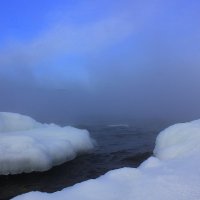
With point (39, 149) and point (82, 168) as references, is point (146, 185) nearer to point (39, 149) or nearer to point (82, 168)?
point (39, 149)

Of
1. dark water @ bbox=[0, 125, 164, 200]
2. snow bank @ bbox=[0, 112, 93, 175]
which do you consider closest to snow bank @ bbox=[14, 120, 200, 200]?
dark water @ bbox=[0, 125, 164, 200]

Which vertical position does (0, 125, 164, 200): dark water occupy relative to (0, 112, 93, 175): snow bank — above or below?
below

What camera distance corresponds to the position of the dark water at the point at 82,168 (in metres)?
10.9

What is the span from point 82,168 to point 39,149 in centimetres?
170

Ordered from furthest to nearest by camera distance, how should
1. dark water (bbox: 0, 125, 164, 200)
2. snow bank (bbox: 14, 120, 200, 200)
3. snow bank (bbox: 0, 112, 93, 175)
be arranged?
snow bank (bbox: 0, 112, 93, 175)
dark water (bbox: 0, 125, 164, 200)
snow bank (bbox: 14, 120, 200, 200)

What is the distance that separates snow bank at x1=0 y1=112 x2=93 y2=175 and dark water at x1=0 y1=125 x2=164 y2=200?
26 cm

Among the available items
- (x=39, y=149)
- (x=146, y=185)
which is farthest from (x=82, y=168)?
(x=146, y=185)

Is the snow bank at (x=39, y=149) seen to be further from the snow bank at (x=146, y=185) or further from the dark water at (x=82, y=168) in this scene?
the snow bank at (x=146, y=185)

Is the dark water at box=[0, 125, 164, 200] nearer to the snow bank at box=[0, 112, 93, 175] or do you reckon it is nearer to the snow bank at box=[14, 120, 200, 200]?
the snow bank at box=[0, 112, 93, 175]

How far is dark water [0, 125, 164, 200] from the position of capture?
1085 cm

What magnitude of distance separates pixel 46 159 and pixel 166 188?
23.4 feet

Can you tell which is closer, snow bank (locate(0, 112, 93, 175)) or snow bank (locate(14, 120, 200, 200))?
snow bank (locate(14, 120, 200, 200))

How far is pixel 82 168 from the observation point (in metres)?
13.2

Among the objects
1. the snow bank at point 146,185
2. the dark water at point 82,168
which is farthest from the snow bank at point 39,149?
the snow bank at point 146,185
